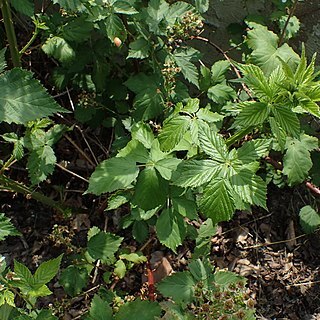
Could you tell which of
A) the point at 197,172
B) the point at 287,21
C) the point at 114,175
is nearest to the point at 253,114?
the point at 197,172

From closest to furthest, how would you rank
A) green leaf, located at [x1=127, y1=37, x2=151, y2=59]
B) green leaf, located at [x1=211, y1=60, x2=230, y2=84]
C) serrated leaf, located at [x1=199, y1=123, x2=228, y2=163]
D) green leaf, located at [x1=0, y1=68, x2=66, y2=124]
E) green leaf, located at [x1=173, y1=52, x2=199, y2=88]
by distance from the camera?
green leaf, located at [x1=0, y1=68, x2=66, y2=124], serrated leaf, located at [x1=199, y1=123, x2=228, y2=163], green leaf, located at [x1=127, y1=37, x2=151, y2=59], green leaf, located at [x1=173, y1=52, x2=199, y2=88], green leaf, located at [x1=211, y1=60, x2=230, y2=84]

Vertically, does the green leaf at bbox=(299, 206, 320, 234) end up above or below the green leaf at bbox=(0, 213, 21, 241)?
below

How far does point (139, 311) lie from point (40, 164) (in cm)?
80

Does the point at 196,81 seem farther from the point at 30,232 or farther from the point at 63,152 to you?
the point at 30,232

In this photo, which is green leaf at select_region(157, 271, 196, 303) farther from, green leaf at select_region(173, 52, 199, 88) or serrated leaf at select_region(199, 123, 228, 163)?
green leaf at select_region(173, 52, 199, 88)

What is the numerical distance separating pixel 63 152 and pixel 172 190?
3.47ft

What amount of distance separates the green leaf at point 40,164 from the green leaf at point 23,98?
2.10 ft

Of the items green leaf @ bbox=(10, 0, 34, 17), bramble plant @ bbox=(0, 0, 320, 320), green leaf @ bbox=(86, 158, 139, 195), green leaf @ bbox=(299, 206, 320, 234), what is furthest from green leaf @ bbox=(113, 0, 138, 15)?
green leaf @ bbox=(299, 206, 320, 234)

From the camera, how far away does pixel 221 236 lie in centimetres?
288

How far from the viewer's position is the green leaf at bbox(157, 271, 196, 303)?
6.72 ft

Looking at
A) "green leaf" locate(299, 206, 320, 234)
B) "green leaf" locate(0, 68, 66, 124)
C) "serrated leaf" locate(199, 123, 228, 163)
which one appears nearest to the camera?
"green leaf" locate(0, 68, 66, 124)

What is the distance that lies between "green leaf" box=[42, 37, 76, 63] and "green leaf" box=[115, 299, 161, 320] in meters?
1.15

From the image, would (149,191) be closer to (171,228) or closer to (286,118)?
(171,228)

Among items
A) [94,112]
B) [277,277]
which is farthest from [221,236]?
[94,112]
